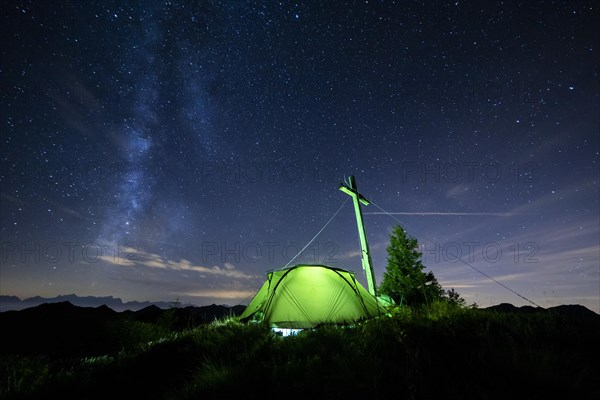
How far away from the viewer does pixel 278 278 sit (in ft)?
28.0

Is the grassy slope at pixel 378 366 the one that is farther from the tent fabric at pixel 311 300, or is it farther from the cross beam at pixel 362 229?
the cross beam at pixel 362 229

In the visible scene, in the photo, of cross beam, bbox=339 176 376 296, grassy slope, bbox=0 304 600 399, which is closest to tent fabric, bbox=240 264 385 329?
cross beam, bbox=339 176 376 296

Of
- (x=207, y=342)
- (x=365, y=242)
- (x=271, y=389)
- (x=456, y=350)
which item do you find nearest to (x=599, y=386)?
(x=456, y=350)

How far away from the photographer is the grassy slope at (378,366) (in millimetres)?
2389

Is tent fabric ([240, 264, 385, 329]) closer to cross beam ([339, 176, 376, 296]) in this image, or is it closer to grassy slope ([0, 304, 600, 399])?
cross beam ([339, 176, 376, 296])

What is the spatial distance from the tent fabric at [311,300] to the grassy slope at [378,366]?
2484 millimetres

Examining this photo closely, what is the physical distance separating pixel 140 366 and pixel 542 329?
21.1 ft

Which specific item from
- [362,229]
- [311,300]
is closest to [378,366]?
[311,300]

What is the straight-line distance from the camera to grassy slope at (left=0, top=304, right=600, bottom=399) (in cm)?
239

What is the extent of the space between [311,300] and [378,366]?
502 centimetres

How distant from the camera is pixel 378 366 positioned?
9.17ft

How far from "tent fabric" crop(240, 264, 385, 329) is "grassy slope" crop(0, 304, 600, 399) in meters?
2.48

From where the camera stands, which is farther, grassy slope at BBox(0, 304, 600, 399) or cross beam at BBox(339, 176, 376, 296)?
cross beam at BBox(339, 176, 376, 296)

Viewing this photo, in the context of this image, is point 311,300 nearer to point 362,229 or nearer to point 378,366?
point 362,229
